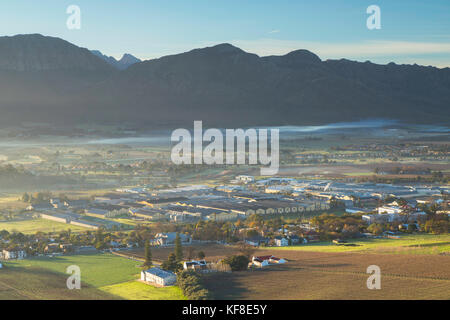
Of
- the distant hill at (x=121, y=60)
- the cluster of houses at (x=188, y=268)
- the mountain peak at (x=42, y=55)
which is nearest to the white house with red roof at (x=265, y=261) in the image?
the cluster of houses at (x=188, y=268)

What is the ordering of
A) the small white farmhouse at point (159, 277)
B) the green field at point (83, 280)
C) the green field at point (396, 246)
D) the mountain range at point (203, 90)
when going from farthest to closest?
the mountain range at point (203, 90) < the green field at point (396, 246) < the small white farmhouse at point (159, 277) < the green field at point (83, 280)

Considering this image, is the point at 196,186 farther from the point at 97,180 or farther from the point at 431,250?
the point at 431,250

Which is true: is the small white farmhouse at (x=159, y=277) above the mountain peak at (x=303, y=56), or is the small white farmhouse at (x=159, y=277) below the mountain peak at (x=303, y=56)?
below

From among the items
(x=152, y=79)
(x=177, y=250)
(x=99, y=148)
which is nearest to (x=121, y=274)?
(x=177, y=250)

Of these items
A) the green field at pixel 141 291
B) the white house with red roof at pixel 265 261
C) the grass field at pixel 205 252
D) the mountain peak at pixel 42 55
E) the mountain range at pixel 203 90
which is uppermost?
the mountain peak at pixel 42 55

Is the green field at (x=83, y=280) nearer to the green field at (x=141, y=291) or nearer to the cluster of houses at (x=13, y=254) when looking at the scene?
the green field at (x=141, y=291)


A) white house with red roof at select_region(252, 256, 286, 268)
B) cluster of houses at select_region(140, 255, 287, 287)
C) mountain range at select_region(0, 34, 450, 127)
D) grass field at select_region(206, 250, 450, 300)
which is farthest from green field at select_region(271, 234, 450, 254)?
mountain range at select_region(0, 34, 450, 127)
